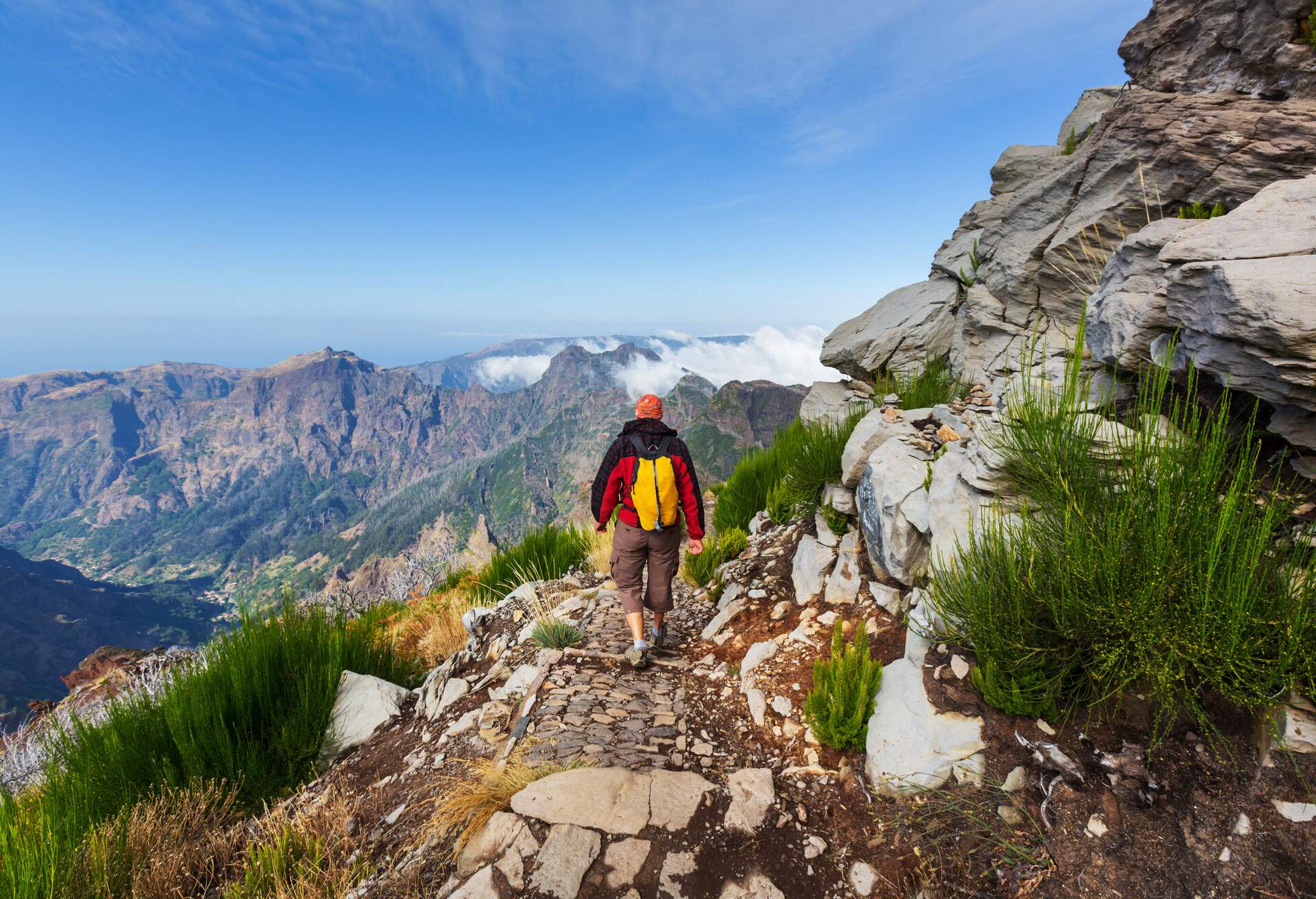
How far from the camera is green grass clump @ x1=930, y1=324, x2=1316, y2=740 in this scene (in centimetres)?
254

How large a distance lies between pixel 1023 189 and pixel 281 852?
1204 centimetres

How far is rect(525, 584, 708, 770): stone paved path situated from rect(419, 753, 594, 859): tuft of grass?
0.28 meters

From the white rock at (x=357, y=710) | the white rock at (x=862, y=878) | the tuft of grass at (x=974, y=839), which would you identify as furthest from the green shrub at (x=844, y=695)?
the white rock at (x=357, y=710)

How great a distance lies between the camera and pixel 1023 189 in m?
8.78

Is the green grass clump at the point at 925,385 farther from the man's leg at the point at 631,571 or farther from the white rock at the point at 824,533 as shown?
the man's leg at the point at 631,571

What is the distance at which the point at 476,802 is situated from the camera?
3.59 m

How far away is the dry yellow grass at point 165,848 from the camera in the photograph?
3199 mm

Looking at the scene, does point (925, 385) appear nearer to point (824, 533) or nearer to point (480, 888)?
point (824, 533)

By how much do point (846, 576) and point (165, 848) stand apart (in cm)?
587

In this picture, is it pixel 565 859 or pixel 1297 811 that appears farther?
pixel 565 859

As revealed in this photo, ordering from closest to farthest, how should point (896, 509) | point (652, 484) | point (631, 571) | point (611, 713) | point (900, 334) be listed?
1. point (611, 713)
2. point (896, 509)
3. point (652, 484)
4. point (631, 571)
5. point (900, 334)

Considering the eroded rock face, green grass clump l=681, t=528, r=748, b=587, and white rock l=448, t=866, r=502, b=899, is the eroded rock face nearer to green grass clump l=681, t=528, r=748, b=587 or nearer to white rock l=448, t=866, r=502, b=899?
green grass clump l=681, t=528, r=748, b=587

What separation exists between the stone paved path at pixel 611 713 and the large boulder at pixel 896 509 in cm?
243

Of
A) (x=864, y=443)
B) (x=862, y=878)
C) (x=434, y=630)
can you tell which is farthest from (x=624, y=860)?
(x=434, y=630)
